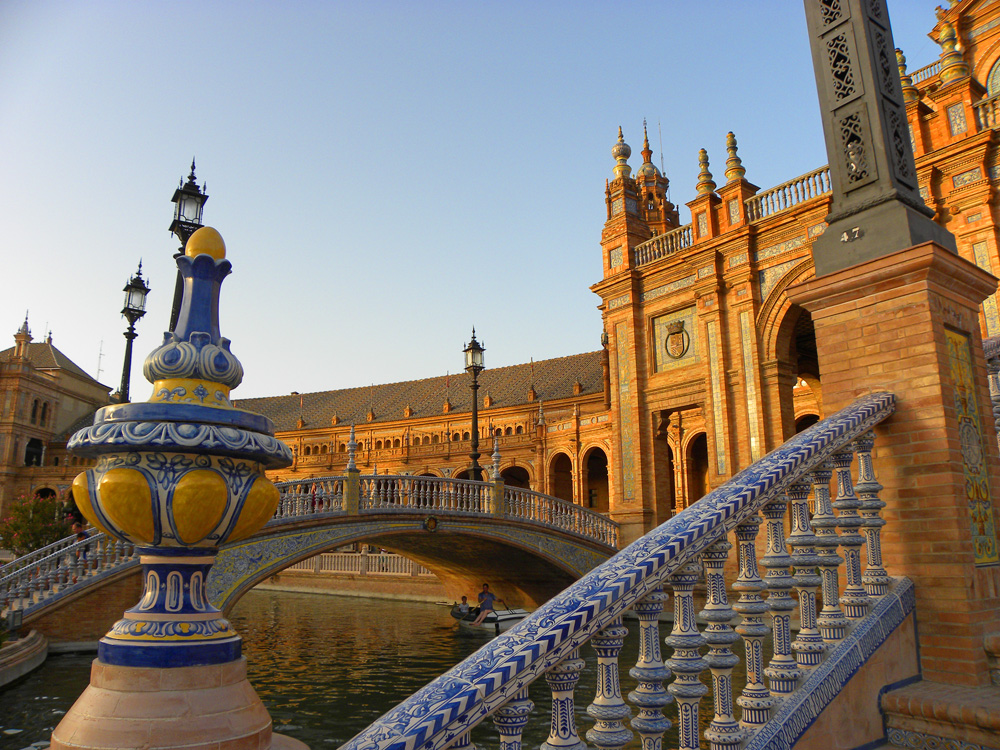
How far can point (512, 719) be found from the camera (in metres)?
2.01

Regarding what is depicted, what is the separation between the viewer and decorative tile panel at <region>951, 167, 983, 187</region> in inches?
620

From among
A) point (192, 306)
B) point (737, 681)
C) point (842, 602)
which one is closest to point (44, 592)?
point (737, 681)

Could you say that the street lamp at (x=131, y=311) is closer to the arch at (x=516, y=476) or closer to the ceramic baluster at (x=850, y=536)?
the ceramic baluster at (x=850, y=536)

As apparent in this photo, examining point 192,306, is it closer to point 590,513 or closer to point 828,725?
point 828,725

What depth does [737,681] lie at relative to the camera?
33.0 feet

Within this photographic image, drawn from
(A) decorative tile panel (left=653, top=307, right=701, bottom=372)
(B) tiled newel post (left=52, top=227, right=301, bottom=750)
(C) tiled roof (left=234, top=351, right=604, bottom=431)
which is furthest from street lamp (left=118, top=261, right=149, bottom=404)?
(C) tiled roof (left=234, top=351, right=604, bottom=431)

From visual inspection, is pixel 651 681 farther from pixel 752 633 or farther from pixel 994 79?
pixel 994 79

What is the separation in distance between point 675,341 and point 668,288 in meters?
1.68

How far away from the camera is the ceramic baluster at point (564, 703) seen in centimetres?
207

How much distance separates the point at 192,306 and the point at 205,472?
915 millimetres

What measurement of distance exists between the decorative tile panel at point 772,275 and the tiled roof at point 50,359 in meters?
59.4

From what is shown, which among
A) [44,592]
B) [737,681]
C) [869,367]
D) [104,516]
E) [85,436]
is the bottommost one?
[737,681]

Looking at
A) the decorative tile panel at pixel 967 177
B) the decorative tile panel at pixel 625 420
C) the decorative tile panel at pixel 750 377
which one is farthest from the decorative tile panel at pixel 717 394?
the decorative tile panel at pixel 967 177

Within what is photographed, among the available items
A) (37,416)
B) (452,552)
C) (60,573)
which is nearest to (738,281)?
(452,552)
